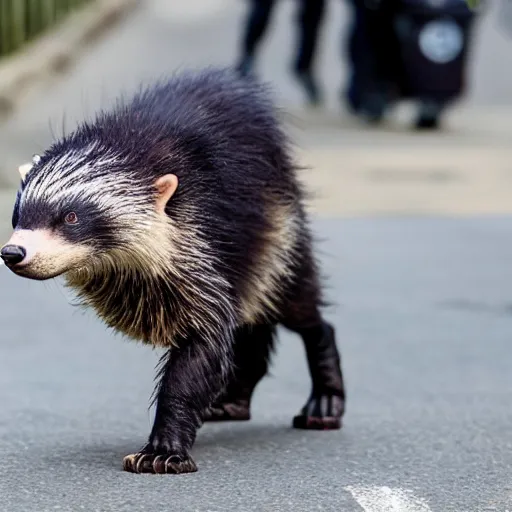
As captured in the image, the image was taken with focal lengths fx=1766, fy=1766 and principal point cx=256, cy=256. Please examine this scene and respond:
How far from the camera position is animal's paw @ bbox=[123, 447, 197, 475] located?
16.6 ft

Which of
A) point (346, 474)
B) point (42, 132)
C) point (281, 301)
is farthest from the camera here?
point (42, 132)

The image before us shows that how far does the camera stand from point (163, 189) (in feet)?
16.4

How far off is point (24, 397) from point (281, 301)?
1244 mm

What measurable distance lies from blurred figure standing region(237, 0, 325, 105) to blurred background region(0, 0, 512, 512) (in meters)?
0.02

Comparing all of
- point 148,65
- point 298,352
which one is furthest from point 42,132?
point 298,352

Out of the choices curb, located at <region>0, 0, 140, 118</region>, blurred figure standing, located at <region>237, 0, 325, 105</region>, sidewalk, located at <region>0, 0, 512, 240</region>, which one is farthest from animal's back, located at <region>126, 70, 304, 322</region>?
blurred figure standing, located at <region>237, 0, 325, 105</region>

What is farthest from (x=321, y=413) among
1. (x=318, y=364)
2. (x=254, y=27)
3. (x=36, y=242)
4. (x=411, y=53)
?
(x=254, y=27)

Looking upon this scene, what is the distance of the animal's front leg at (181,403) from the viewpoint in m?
5.10

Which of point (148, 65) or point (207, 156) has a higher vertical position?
point (207, 156)

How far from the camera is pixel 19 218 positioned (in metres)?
4.86

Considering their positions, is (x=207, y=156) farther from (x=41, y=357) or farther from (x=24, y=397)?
(x=41, y=357)

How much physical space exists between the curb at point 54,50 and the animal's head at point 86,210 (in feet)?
31.9

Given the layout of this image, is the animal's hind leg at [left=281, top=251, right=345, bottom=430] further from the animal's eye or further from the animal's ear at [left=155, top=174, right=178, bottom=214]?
the animal's eye

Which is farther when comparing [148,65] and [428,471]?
[148,65]
